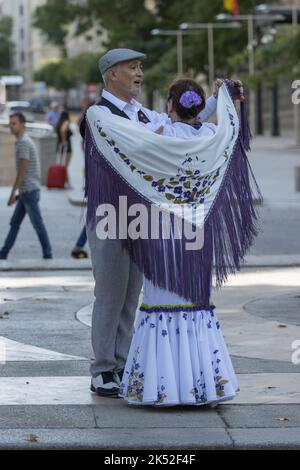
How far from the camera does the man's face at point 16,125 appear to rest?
15422 millimetres

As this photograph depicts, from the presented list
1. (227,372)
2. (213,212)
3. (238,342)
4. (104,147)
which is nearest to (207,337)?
(227,372)

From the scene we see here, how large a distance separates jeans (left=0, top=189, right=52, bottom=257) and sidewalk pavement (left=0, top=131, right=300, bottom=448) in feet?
0.74

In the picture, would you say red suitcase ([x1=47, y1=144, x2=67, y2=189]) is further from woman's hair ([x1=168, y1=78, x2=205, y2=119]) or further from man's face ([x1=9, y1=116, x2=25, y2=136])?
woman's hair ([x1=168, y1=78, x2=205, y2=119])

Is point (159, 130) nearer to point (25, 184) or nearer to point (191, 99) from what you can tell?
point (191, 99)

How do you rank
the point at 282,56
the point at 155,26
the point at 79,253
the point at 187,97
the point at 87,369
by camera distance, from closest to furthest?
the point at 187,97
the point at 87,369
the point at 79,253
the point at 282,56
the point at 155,26

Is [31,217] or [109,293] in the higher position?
[109,293]

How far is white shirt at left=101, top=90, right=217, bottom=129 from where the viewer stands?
290 inches

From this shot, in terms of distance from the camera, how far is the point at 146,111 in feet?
24.7

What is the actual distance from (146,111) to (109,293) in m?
1.01

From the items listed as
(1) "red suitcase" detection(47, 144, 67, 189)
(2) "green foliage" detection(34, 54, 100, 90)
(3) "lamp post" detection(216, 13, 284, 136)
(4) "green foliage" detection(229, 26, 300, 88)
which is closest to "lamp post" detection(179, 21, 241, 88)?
(3) "lamp post" detection(216, 13, 284, 136)

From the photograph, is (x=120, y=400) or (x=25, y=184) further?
(x=25, y=184)

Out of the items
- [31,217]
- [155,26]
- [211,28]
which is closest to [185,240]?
[31,217]

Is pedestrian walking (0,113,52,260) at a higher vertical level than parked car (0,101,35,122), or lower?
higher

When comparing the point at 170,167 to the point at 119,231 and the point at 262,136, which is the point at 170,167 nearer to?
the point at 119,231
